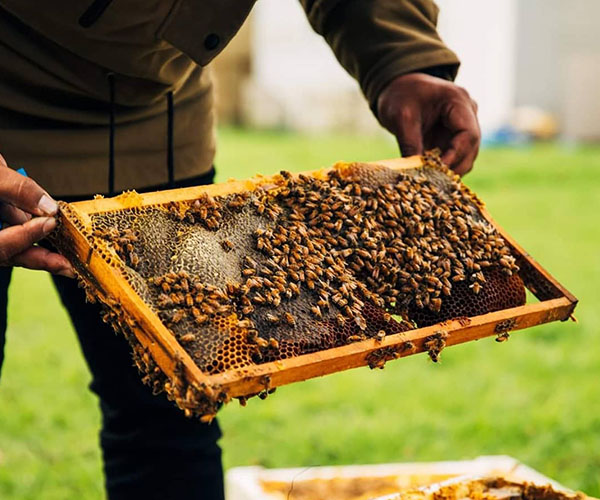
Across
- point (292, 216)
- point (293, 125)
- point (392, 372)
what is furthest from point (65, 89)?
point (293, 125)

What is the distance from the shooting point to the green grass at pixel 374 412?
4445 millimetres

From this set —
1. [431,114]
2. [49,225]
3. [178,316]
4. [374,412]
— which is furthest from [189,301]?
[374,412]

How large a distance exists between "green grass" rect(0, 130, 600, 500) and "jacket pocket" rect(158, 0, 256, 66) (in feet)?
8.52

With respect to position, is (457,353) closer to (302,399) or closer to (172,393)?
(302,399)

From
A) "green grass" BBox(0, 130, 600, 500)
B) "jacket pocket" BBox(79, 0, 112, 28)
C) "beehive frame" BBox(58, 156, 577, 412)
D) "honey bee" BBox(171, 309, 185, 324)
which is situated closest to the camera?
"beehive frame" BBox(58, 156, 577, 412)

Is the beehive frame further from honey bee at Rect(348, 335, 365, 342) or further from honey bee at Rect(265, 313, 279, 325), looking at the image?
honey bee at Rect(265, 313, 279, 325)

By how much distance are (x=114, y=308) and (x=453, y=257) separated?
99 cm

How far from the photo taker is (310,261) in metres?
2.23

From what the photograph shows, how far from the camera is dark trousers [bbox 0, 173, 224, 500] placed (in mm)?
2859

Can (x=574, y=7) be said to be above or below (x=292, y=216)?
above

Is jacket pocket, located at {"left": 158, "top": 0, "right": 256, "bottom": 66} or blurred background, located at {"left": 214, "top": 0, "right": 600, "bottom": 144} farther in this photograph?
blurred background, located at {"left": 214, "top": 0, "right": 600, "bottom": 144}

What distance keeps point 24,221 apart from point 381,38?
→ 4.64ft

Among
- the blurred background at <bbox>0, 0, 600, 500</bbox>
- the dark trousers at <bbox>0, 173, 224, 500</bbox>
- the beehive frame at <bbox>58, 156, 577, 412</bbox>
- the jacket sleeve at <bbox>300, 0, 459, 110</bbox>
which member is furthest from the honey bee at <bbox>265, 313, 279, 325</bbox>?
the blurred background at <bbox>0, 0, 600, 500</bbox>

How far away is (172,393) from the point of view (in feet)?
6.07
